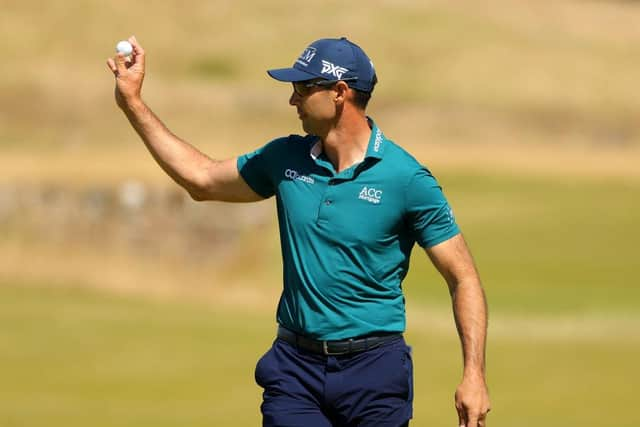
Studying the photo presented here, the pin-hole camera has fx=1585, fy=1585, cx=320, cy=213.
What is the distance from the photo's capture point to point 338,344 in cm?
630

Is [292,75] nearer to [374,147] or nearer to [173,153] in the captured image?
[374,147]

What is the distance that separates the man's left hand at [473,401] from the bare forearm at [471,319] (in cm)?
7

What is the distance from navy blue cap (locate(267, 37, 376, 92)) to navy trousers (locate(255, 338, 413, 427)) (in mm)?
1078

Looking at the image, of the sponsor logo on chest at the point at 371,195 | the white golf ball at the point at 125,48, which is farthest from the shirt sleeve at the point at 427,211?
the white golf ball at the point at 125,48

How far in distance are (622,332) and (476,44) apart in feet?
178

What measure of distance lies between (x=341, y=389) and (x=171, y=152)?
1330mm

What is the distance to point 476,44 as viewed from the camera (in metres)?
71.3

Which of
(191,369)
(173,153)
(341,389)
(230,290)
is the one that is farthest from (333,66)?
(230,290)

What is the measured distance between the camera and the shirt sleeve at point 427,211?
20.5 feet

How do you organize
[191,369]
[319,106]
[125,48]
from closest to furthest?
[319,106] < [125,48] < [191,369]

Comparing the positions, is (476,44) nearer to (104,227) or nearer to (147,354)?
(104,227)

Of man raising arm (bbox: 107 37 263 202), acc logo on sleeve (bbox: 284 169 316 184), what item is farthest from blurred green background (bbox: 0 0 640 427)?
acc logo on sleeve (bbox: 284 169 316 184)

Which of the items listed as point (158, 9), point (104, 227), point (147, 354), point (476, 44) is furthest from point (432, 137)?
point (147, 354)

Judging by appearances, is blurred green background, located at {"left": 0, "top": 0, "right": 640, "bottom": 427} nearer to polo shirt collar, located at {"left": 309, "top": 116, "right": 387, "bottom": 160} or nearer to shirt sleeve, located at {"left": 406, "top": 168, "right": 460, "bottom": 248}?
polo shirt collar, located at {"left": 309, "top": 116, "right": 387, "bottom": 160}
